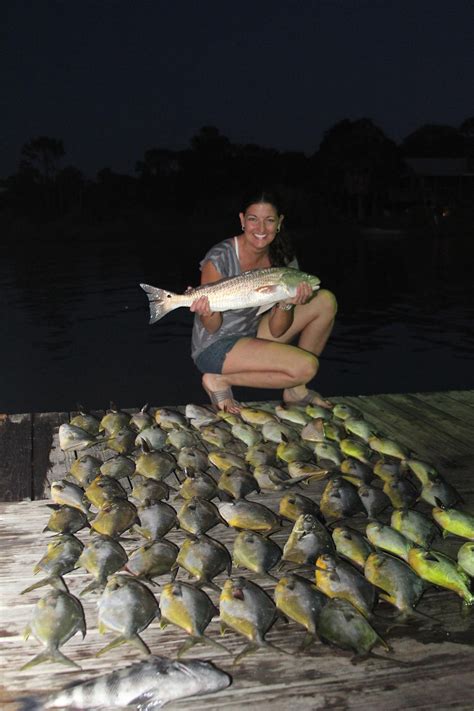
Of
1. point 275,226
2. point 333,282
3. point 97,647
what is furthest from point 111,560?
point 333,282

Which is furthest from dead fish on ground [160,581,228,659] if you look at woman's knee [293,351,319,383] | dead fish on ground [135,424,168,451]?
woman's knee [293,351,319,383]

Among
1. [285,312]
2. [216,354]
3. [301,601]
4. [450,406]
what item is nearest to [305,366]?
[285,312]

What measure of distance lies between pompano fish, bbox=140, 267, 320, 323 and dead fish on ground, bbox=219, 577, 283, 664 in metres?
2.75

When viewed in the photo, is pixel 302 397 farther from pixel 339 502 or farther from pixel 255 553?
pixel 255 553

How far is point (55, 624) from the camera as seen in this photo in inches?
107

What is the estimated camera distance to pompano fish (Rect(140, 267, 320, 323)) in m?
5.24

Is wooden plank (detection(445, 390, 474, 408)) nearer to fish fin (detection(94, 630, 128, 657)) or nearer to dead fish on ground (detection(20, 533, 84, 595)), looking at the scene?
dead fish on ground (detection(20, 533, 84, 595))

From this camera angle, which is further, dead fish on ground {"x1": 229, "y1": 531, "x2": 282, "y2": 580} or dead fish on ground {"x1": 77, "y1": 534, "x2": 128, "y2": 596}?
dead fish on ground {"x1": 229, "y1": 531, "x2": 282, "y2": 580}

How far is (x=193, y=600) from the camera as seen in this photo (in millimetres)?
2830

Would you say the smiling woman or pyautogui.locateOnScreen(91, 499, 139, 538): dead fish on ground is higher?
the smiling woman

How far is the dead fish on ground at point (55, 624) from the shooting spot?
2.58m

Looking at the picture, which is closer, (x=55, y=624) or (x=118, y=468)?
(x=55, y=624)

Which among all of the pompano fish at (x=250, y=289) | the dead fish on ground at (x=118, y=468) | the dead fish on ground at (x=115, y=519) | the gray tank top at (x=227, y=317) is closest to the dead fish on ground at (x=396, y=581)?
the dead fish on ground at (x=115, y=519)

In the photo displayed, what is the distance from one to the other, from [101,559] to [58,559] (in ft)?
0.71
